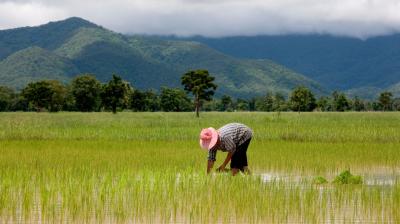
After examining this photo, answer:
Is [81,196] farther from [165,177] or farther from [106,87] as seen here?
[106,87]

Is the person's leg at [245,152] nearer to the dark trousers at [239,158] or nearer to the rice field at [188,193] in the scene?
the dark trousers at [239,158]

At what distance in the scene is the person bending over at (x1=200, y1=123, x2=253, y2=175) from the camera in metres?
10.8

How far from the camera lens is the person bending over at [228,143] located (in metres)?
10.8

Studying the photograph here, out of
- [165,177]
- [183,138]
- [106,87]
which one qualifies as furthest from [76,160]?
[106,87]

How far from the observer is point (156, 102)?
118062 millimetres

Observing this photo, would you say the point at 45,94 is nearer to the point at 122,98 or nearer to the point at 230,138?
the point at 122,98

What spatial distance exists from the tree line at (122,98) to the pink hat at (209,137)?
51329mm

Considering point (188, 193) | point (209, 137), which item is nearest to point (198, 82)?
point (209, 137)

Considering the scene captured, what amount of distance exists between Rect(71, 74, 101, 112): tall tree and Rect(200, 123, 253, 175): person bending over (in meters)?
85.7

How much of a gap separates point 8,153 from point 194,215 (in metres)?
11.1

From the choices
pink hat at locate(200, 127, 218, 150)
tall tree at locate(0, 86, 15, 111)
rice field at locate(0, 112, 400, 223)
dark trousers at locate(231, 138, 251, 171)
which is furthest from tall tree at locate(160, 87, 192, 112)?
pink hat at locate(200, 127, 218, 150)

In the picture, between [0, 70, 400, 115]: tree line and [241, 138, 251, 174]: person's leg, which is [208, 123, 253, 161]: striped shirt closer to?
[241, 138, 251, 174]: person's leg

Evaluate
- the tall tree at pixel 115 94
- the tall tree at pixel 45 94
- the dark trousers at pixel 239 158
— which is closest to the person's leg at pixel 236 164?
the dark trousers at pixel 239 158

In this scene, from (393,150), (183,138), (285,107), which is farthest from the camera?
(285,107)
